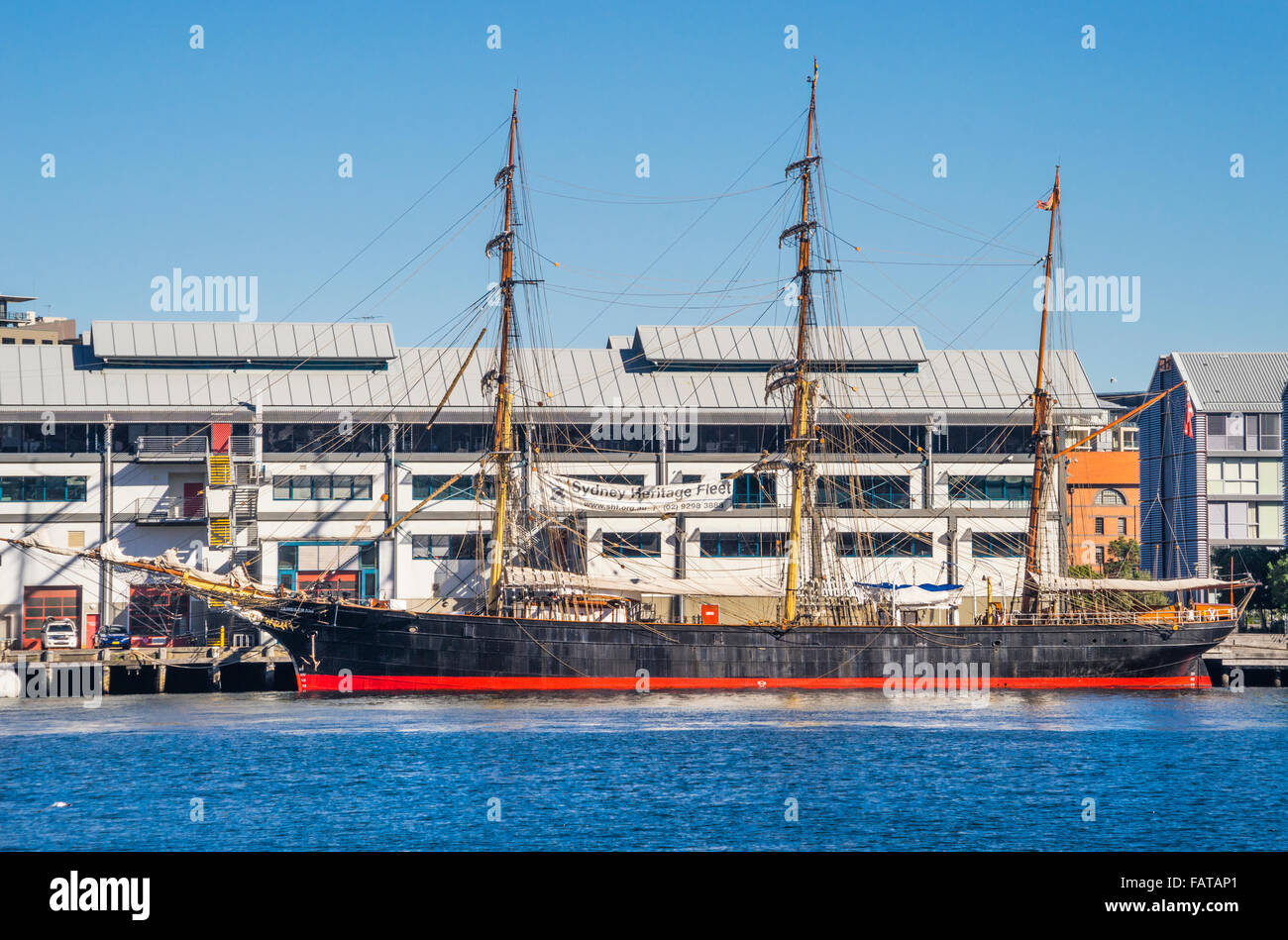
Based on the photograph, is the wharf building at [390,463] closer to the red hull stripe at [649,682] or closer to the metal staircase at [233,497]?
the metal staircase at [233,497]

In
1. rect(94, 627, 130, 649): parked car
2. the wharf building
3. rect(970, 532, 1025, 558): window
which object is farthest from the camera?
rect(970, 532, 1025, 558): window

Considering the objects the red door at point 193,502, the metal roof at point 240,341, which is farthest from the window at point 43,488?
the metal roof at point 240,341

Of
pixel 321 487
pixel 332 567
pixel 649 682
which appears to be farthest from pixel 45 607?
pixel 649 682

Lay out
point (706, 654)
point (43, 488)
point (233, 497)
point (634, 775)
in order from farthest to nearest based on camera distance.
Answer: point (43, 488), point (233, 497), point (706, 654), point (634, 775)

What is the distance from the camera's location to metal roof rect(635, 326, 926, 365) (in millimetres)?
92750

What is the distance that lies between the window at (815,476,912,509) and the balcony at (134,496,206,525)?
36.2m

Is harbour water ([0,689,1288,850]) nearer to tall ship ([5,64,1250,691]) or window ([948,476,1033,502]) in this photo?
tall ship ([5,64,1250,691])

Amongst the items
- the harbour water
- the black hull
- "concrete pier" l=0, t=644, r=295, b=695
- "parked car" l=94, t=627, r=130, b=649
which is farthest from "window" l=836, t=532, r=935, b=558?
"parked car" l=94, t=627, r=130, b=649

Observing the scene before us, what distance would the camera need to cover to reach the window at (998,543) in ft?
284

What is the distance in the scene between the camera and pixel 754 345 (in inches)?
3691

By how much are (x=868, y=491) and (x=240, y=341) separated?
131 ft

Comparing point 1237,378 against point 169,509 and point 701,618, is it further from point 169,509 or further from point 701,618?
point 169,509
